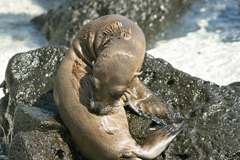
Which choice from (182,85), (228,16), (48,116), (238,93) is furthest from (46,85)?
(228,16)

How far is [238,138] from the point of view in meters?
5.70

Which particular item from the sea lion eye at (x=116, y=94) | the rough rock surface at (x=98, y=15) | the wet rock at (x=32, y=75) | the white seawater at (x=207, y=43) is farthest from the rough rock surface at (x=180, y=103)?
the rough rock surface at (x=98, y=15)

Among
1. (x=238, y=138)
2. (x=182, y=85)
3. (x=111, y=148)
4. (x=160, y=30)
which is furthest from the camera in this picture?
(x=160, y=30)

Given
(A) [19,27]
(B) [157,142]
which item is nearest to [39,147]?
(B) [157,142]

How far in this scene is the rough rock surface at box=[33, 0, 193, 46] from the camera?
39.1 ft

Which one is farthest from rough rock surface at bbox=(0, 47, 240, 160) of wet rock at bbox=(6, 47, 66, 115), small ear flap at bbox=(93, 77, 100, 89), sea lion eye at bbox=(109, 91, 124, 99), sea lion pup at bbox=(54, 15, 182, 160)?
small ear flap at bbox=(93, 77, 100, 89)

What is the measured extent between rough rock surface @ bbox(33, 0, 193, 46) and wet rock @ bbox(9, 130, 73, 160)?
6106mm

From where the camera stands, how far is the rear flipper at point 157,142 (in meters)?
5.38

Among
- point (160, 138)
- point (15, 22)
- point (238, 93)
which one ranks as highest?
point (160, 138)

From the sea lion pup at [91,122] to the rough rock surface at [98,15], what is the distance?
6070mm

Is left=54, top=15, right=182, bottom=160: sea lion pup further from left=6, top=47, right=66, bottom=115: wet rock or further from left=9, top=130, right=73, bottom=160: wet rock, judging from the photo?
left=6, top=47, right=66, bottom=115: wet rock

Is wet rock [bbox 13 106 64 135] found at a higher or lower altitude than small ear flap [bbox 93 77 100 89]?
lower

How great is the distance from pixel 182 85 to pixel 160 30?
6437 millimetres

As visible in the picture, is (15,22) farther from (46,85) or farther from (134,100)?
(134,100)
